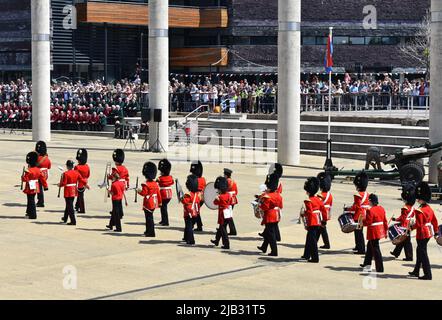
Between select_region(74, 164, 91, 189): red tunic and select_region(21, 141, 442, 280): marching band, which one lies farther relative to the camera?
select_region(74, 164, 91, 189): red tunic

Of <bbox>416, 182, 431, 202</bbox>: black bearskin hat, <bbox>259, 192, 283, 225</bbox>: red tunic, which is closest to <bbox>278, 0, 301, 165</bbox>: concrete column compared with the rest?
<bbox>259, 192, 283, 225</bbox>: red tunic

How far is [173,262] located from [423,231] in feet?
15.1

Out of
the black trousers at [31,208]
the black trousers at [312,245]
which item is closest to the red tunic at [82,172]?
the black trousers at [31,208]

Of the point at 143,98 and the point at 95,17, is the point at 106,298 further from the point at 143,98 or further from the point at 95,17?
the point at 95,17

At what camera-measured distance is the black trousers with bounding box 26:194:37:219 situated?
22562 millimetres

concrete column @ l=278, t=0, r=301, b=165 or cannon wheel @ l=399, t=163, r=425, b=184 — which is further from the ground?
concrete column @ l=278, t=0, r=301, b=165

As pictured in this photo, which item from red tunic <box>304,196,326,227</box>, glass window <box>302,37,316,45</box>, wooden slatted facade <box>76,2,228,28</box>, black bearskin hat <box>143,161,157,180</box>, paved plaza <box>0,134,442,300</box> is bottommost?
paved plaza <box>0,134,442,300</box>

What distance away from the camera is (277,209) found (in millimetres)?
18531

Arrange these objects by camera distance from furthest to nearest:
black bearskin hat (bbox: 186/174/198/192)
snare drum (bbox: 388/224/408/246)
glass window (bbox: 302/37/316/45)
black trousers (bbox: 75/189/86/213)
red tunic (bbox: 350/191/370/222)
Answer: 1. glass window (bbox: 302/37/316/45)
2. black trousers (bbox: 75/189/86/213)
3. black bearskin hat (bbox: 186/174/198/192)
4. red tunic (bbox: 350/191/370/222)
5. snare drum (bbox: 388/224/408/246)

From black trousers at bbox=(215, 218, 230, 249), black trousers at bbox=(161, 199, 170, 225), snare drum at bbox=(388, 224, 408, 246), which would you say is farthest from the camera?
black trousers at bbox=(161, 199, 170, 225)

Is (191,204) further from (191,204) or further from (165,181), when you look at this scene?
(165,181)

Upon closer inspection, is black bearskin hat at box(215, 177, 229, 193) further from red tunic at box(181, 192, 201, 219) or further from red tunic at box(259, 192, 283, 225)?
red tunic at box(259, 192, 283, 225)

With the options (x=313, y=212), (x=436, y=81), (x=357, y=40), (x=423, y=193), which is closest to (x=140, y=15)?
(x=357, y=40)

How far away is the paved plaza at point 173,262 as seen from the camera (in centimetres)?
1538
